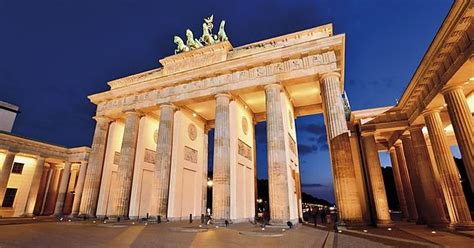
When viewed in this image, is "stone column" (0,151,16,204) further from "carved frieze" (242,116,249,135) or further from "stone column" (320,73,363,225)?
"stone column" (320,73,363,225)

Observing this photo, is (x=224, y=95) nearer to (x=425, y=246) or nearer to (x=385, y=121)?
(x=385, y=121)

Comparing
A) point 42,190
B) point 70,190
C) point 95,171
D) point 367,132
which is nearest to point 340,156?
point 367,132

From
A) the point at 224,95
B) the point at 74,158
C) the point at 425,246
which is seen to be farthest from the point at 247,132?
the point at 74,158

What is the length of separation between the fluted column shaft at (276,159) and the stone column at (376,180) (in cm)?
625

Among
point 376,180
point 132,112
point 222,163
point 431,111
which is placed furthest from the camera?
point 132,112

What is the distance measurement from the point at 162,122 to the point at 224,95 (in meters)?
5.35

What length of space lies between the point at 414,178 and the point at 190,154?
16705 mm

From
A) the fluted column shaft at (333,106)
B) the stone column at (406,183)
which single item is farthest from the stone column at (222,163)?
the stone column at (406,183)

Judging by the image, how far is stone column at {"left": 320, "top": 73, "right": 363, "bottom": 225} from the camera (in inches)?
458

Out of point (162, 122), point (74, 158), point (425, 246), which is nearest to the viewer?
point (425, 246)

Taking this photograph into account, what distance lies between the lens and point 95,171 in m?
19.2

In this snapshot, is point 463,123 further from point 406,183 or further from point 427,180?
point 406,183

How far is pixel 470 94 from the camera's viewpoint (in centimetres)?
1219

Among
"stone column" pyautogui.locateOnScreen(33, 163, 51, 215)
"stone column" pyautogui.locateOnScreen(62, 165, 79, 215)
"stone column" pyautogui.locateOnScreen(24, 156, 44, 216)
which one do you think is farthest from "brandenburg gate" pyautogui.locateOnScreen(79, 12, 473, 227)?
"stone column" pyautogui.locateOnScreen(33, 163, 51, 215)
